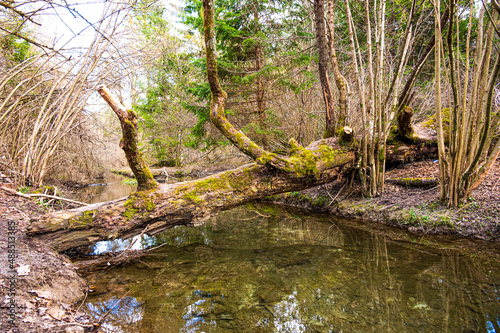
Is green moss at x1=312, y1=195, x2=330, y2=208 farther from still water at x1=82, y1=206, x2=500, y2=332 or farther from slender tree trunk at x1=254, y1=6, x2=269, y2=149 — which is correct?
slender tree trunk at x1=254, y1=6, x2=269, y2=149

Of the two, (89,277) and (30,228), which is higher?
(30,228)

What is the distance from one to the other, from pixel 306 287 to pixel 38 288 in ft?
7.89

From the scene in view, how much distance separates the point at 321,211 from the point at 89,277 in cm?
449

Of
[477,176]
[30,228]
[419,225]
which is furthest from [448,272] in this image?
[30,228]

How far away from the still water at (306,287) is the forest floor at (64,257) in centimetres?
28

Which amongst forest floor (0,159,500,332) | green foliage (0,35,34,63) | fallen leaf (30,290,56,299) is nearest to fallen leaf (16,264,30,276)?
forest floor (0,159,500,332)

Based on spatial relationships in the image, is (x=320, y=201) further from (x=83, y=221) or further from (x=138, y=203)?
(x=83, y=221)

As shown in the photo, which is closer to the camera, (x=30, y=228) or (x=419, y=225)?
(x=30, y=228)

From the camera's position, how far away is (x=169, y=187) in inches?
130

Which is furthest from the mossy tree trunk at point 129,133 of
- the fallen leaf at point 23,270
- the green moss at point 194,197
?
the fallen leaf at point 23,270

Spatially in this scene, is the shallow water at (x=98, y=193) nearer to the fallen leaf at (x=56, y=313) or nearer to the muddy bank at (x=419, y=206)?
the fallen leaf at (x=56, y=313)

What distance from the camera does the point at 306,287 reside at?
93.5 inches

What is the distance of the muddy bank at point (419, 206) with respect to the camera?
124 inches

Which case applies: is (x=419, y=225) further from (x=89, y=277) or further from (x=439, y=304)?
(x=89, y=277)
